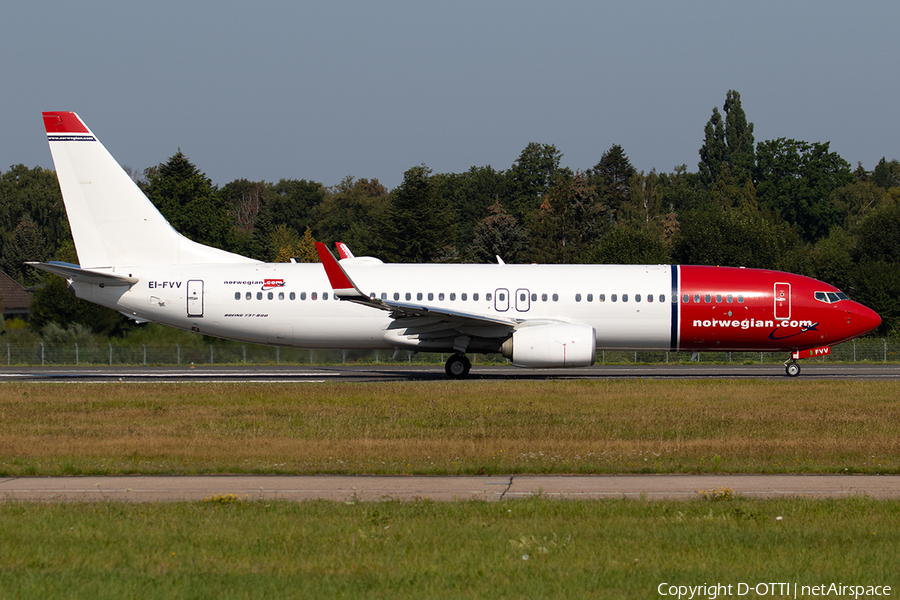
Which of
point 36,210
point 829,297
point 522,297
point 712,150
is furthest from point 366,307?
point 712,150

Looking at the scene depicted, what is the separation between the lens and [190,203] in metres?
95.1

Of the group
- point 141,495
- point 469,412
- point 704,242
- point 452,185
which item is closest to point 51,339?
point 469,412

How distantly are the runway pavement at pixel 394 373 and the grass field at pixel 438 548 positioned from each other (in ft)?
62.5

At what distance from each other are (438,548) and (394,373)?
24.9 metres

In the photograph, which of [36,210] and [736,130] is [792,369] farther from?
[736,130]

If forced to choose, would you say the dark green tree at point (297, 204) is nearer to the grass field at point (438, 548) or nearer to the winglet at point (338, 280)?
the winglet at point (338, 280)

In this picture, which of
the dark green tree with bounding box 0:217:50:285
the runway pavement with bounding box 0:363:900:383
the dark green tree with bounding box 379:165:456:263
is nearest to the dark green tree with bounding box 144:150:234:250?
the dark green tree with bounding box 0:217:50:285

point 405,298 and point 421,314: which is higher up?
point 405,298

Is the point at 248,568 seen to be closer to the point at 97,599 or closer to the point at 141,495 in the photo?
the point at 97,599

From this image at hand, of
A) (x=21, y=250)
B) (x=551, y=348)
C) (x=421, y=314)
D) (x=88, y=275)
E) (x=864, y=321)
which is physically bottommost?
(x=551, y=348)

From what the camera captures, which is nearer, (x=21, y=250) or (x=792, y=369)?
(x=792, y=369)

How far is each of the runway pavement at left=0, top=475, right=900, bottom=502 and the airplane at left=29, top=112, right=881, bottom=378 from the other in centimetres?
1649

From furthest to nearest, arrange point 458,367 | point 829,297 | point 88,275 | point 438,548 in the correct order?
point 829,297 → point 458,367 → point 88,275 → point 438,548

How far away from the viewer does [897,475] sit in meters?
13.5
